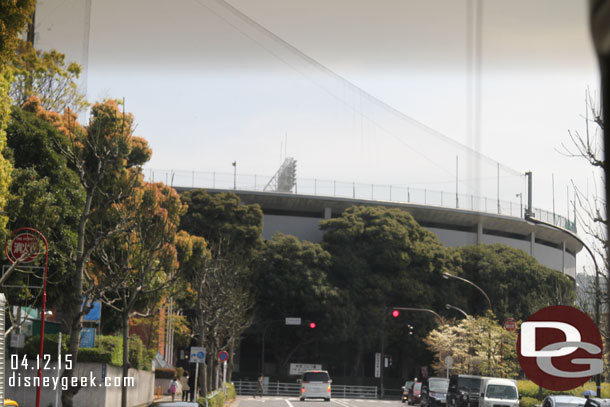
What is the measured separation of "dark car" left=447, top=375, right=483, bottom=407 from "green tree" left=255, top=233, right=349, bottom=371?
3300cm

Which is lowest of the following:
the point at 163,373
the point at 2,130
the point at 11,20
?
the point at 163,373

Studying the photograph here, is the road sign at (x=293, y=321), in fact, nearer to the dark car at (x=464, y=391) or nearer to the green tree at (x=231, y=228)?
the green tree at (x=231, y=228)

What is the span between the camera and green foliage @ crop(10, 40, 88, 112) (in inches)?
1515

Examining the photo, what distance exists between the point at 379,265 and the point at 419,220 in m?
12.3

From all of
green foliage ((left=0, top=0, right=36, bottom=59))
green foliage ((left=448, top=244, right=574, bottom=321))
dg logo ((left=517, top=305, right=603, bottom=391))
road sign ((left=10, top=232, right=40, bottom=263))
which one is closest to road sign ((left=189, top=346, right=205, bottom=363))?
road sign ((left=10, top=232, right=40, bottom=263))

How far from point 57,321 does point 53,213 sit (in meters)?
13.8

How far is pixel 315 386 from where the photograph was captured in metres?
55.2

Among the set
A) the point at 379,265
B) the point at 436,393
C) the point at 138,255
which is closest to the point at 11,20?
the point at 138,255

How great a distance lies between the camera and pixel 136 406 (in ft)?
126

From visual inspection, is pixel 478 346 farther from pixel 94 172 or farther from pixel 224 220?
pixel 94 172

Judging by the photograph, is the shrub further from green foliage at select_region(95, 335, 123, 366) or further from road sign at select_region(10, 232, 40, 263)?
road sign at select_region(10, 232, 40, 263)

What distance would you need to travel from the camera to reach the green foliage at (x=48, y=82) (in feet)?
126

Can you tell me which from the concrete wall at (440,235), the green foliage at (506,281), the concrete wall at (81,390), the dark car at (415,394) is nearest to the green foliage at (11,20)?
the concrete wall at (81,390)

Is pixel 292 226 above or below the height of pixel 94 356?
above
